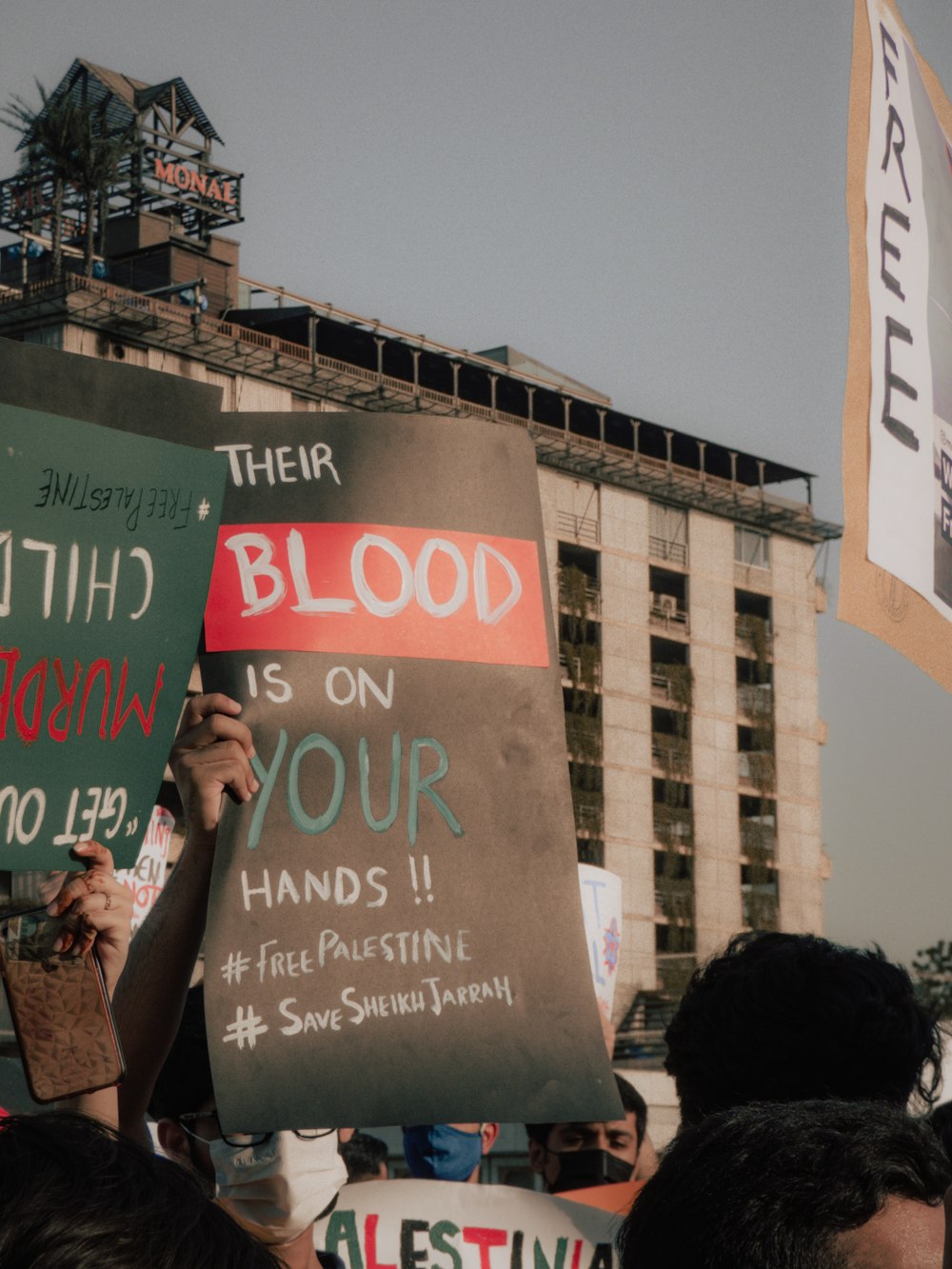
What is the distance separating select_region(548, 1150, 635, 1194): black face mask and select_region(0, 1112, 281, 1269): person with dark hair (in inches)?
151

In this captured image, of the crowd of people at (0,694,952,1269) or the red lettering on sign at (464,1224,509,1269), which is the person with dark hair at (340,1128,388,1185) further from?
the red lettering on sign at (464,1224,509,1269)

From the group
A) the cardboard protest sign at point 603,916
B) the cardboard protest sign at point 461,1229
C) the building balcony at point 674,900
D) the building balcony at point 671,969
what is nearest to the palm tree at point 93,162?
the building balcony at point 674,900

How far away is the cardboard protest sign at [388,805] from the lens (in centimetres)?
346

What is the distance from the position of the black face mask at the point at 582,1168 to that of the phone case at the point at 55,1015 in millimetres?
2716

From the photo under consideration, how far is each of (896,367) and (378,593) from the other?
1.68 m

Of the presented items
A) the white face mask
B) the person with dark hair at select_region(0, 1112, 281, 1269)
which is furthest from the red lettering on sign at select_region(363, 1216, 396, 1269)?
the person with dark hair at select_region(0, 1112, 281, 1269)

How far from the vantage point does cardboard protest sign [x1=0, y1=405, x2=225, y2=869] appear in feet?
9.93

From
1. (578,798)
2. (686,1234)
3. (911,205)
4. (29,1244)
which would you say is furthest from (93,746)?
(578,798)

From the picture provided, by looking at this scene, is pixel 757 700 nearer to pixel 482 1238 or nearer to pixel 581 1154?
pixel 581 1154

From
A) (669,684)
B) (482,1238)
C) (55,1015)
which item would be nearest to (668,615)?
(669,684)

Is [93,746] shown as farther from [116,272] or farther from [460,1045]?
[116,272]

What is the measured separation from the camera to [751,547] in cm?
5975

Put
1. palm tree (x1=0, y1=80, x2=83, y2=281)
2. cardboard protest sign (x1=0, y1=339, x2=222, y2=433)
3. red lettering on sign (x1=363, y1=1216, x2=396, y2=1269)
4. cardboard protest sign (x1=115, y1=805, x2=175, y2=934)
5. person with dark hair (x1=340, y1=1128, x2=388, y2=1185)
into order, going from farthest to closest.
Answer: palm tree (x1=0, y1=80, x2=83, y2=281), cardboard protest sign (x1=115, y1=805, x2=175, y2=934), person with dark hair (x1=340, y1=1128, x2=388, y2=1185), red lettering on sign (x1=363, y1=1216, x2=396, y2=1269), cardboard protest sign (x1=0, y1=339, x2=222, y2=433)

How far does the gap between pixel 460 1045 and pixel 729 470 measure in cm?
5880
